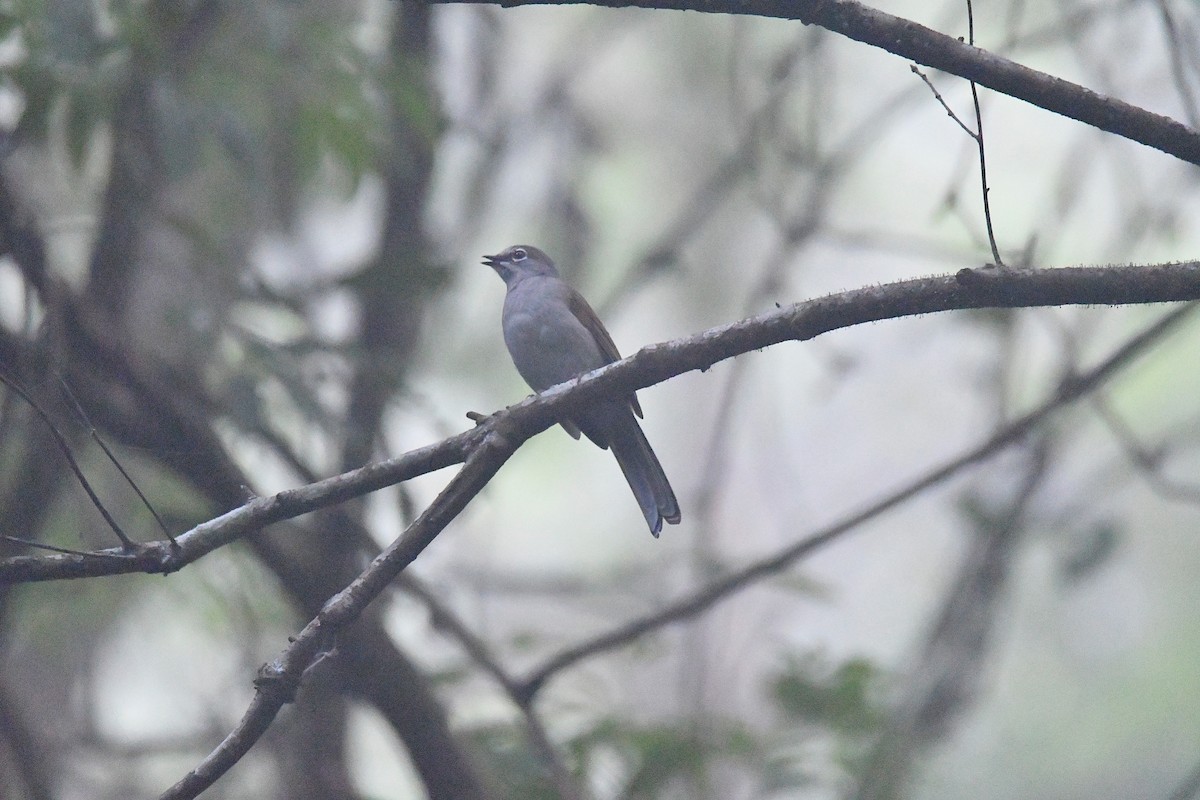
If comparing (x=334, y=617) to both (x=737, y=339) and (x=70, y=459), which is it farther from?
(x=737, y=339)

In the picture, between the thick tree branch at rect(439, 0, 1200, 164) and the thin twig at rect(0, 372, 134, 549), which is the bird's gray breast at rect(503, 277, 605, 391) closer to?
the thick tree branch at rect(439, 0, 1200, 164)

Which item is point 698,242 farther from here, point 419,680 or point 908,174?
point 419,680

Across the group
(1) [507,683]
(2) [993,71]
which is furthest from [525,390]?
(2) [993,71]

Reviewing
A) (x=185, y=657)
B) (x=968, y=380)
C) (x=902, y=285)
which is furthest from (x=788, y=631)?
(x=902, y=285)

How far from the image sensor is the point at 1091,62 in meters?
6.93

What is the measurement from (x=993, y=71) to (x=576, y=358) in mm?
2873

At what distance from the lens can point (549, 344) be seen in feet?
17.9

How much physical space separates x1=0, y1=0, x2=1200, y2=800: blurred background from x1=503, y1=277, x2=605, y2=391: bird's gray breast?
54cm

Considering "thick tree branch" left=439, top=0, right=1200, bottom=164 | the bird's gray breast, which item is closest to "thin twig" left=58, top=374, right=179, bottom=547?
"thick tree branch" left=439, top=0, right=1200, bottom=164

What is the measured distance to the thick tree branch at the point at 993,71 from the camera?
2842mm

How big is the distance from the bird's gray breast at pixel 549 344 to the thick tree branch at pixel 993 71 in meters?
2.65

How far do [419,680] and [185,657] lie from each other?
4228 mm

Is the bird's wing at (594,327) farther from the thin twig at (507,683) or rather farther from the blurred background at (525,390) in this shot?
the thin twig at (507,683)

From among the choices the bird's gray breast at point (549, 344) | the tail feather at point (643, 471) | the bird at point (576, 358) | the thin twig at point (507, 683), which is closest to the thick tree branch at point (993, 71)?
the bird at point (576, 358)
